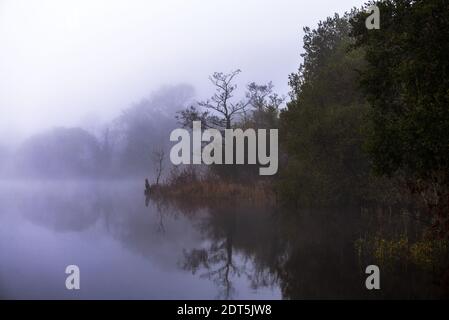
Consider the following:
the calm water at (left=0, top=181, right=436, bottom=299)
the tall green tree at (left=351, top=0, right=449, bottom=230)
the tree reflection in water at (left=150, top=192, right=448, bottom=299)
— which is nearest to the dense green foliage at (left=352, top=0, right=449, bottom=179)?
the tall green tree at (left=351, top=0, right=449, bottom=230)

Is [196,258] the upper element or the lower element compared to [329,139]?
lower

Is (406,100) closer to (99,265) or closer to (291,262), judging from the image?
(291,262)

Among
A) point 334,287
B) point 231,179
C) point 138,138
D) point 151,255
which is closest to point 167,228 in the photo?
point 151,255

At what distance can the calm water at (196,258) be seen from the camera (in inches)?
427

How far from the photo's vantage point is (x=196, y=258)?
15.2 m

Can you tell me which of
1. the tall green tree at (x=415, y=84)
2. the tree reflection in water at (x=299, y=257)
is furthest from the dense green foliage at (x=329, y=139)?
the tall green tree at (x=415, y=84)

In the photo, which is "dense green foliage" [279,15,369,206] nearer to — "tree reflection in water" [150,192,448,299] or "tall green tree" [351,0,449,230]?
"tree reflection in water" [150,192,448,299]

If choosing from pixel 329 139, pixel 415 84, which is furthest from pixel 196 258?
pixel 329 139

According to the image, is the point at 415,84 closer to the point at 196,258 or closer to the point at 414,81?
the point at 414,81

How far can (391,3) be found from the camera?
11.9m

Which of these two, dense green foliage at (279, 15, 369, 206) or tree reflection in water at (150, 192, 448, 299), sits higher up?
dense green foliage at (279, 15, 369, 206)

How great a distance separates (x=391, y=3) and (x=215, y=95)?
33196 millimetres

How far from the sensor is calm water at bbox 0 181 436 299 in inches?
427
